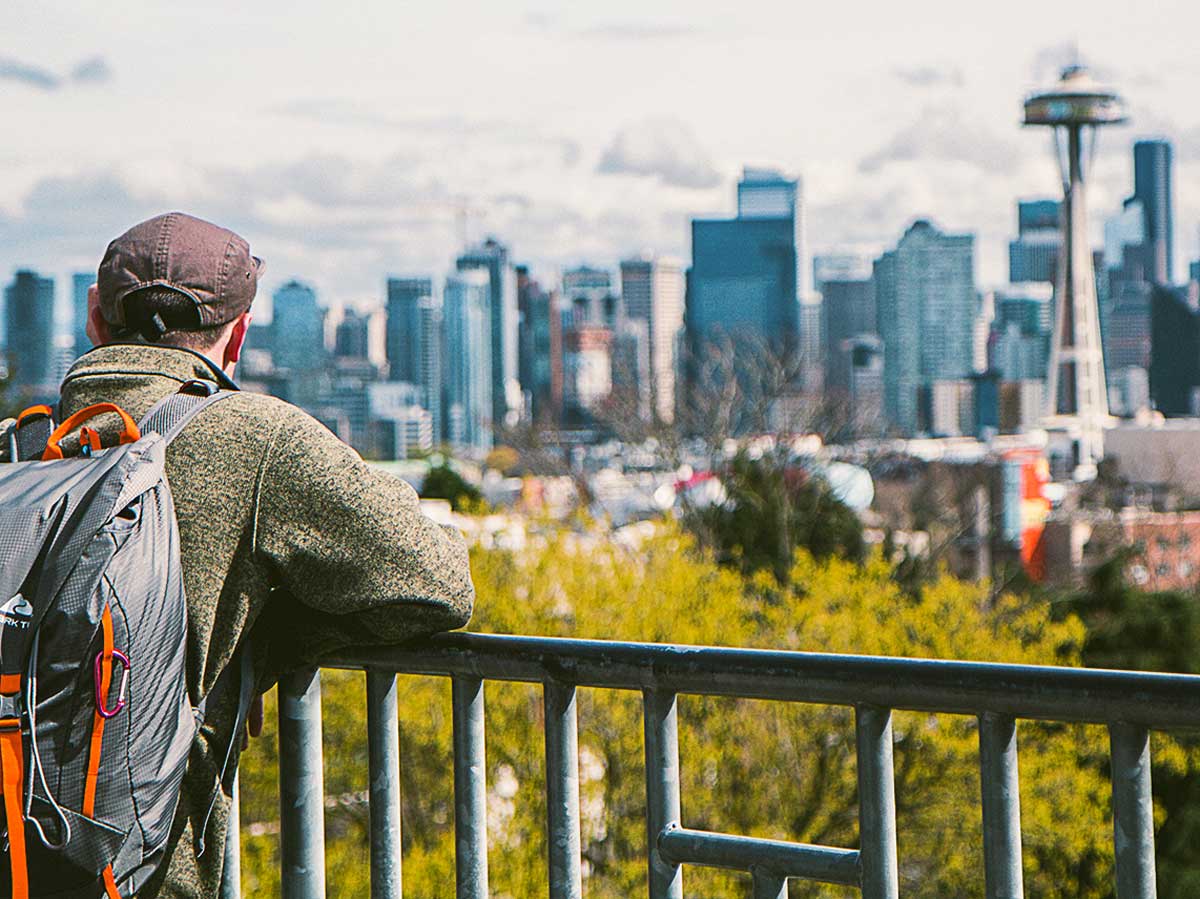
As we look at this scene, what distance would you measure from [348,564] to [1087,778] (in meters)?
17.7

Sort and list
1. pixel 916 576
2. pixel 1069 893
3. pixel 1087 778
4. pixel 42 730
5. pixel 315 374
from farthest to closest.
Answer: pixel 315 374, pixel 916 576, pixel 1069 893, pixel 1087 778, pixel 42 730

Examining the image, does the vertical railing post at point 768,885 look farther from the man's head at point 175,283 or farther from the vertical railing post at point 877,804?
the man's head at point 175,283

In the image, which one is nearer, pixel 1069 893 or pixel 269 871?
pixel 269 871

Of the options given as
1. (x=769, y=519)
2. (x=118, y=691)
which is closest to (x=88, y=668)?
(x=118, y=691)

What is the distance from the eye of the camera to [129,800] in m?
2.13

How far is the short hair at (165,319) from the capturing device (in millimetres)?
2490

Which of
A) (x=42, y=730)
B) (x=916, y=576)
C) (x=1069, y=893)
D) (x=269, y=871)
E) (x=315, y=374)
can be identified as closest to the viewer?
(x=42, y=730)

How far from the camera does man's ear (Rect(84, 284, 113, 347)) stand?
2584mm

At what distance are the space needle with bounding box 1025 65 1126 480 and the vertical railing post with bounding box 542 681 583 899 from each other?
95.2 metres

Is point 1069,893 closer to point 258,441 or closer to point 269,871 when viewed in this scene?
point 269,871

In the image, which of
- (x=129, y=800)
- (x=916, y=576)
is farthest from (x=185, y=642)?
(x=916, y=576)

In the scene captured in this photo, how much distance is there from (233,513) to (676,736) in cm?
70

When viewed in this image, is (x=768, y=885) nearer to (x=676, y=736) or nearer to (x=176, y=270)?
(x=676, y=736)

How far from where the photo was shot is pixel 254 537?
2359 millimetres
